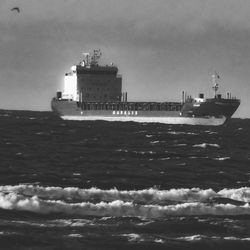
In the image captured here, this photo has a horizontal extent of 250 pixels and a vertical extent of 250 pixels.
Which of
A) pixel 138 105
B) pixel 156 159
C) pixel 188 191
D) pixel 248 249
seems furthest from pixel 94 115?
pixel 248 249

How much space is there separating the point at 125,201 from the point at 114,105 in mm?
116986

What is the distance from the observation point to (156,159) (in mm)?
34469

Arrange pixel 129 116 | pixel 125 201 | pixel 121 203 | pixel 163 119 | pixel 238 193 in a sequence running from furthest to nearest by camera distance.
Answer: pixel 129 116 < pixel 163 119 < pixel 238 193 < pixel 125 201 < pixel 121 203

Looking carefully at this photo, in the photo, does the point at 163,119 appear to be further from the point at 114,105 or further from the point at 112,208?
the point at 112,208

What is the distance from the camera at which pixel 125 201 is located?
61.9 feet

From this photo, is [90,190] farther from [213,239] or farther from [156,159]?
[156,159]

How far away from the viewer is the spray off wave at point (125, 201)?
659 inches

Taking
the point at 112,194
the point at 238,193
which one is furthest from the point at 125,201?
the point at 238,193

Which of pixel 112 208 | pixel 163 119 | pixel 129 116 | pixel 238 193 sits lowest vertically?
pixel 163 119

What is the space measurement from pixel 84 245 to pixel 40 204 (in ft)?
14.7

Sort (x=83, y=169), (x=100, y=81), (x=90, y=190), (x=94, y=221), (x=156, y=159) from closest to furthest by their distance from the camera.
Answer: (x=94, y=221), (x=90, y=190), (x=83, y=169), (x=156, y=159), (x=100, y=81)

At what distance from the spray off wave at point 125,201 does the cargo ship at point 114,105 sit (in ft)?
311

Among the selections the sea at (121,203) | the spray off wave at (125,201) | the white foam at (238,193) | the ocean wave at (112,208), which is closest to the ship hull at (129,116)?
the sea at (121,203)

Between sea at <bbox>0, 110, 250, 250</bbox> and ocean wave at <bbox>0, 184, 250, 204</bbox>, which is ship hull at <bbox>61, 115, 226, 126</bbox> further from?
ocean wave at <bbox>0, 184, 250, 204</bbox>
